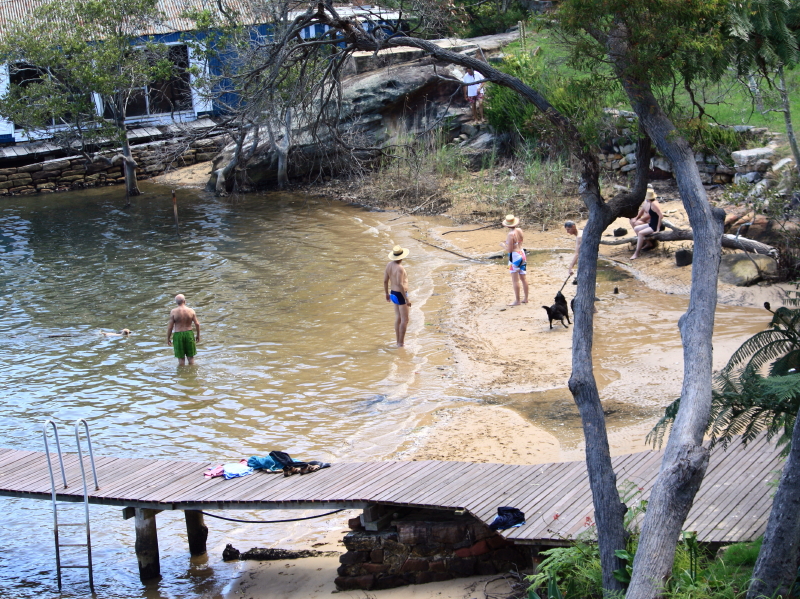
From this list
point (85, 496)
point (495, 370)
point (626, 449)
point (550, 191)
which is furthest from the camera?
point (550, 191)

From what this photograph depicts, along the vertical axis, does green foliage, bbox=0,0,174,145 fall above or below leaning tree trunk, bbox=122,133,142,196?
above

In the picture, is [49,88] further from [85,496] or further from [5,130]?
[85,496]

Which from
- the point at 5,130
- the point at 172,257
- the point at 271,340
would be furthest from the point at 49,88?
the point at 271,340

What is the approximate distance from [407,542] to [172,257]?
16.0 metres

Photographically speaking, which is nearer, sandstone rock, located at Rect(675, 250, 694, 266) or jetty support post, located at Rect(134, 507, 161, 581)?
jetty support post, located at Rect(134, 507, 161, 581)

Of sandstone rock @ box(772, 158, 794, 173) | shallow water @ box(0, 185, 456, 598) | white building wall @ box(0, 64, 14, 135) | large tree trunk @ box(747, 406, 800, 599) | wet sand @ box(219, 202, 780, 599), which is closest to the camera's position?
large tree trunk @ box(747, 406, 800, 599)

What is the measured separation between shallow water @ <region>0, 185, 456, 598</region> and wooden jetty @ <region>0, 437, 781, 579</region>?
943mm

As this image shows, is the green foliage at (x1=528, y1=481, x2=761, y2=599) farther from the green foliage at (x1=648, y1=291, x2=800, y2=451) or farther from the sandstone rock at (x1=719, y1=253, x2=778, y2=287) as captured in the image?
the sandstone rock at (x1=719, y1=253, x2=778, y2=287)

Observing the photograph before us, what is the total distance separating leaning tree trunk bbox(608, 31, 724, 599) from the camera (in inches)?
185

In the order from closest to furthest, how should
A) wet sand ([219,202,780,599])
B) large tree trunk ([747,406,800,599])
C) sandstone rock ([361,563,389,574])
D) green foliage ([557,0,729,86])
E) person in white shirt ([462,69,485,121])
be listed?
large tree trunk ([747,406,800,599]), green foliage ([557,0,729,86]), sandstone rock ([361,563,389,574]), wet sand ([219,202,780,599]), person in white shirt ([462,69,485,121])

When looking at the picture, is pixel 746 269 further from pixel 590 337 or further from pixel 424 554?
pixel 590 337

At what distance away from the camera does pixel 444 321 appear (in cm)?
1525

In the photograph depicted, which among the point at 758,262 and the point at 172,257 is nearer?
the point at 758,262

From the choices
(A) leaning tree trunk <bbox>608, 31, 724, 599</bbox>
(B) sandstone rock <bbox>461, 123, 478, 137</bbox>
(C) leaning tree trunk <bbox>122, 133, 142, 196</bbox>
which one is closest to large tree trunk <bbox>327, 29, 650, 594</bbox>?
(A) leaning tree trunk <bbox>608, 31, 724, 599</bbox>
